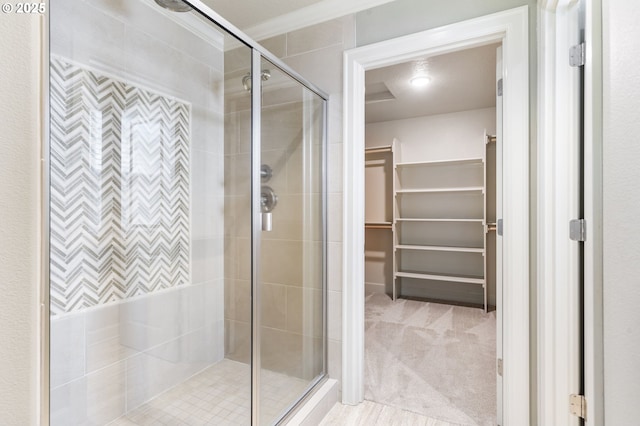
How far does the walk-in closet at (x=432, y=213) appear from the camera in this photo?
2789 mm

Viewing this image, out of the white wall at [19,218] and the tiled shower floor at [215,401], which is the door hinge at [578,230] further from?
the white wall at [19,218]

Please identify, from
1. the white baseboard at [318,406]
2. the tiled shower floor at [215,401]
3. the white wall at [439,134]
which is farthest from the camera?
the white wall at [439,134]

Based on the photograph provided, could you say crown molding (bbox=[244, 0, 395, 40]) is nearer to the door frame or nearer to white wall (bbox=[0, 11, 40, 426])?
the door frame

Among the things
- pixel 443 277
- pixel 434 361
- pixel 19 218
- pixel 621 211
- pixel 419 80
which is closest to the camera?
pixel 19 218

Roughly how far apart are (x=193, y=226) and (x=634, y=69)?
5.97 feet

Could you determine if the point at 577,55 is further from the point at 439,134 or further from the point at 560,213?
the point at 439,134

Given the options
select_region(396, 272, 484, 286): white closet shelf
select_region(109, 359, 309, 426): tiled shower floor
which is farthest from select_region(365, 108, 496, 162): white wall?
select_region(109, 359, 309, 426): tiled shower floor

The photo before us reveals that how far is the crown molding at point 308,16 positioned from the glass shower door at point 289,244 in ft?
1.66

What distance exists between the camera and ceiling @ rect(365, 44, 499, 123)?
2.67 metres

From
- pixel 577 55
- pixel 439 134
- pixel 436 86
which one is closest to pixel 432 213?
pixel 439 134

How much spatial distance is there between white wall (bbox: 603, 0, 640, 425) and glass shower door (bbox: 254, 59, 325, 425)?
1.29 metres

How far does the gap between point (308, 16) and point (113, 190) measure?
153cm

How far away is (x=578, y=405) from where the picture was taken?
1343 millimetres

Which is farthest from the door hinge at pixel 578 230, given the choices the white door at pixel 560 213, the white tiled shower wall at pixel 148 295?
the white tiled shower wall at pixel 148 295
